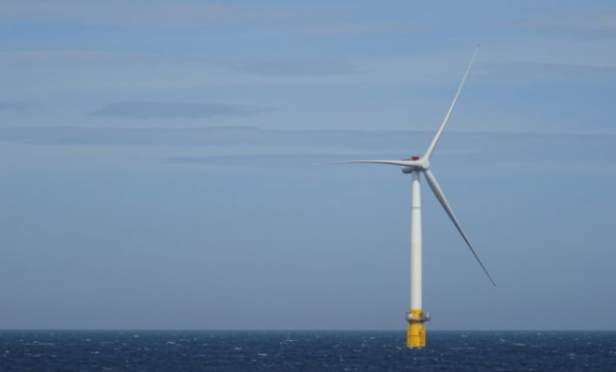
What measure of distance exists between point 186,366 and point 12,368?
1642 centimetres

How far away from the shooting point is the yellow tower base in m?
129

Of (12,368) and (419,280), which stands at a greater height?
(419,280)

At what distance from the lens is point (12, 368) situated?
115875 millimetres

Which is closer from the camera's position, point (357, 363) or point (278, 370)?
point (278, 370)

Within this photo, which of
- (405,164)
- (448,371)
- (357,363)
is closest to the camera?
(448,371)

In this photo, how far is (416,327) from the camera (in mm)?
131250

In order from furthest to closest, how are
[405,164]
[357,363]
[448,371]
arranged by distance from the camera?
[405,164] < [357,363] < [448,371]

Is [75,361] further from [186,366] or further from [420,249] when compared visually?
[420,249]

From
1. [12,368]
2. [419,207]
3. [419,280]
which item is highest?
[419,207]

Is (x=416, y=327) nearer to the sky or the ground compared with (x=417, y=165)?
nearer to the ground

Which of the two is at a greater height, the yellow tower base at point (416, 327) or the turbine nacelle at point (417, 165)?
the turbine nacelle at point (417, 165)

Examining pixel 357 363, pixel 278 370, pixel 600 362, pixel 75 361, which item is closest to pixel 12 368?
pixel 75 361

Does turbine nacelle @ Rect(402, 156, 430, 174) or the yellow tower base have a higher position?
turbine nacelle @ Rect(402, 156, 430, 174)

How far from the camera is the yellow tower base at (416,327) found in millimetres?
129125
